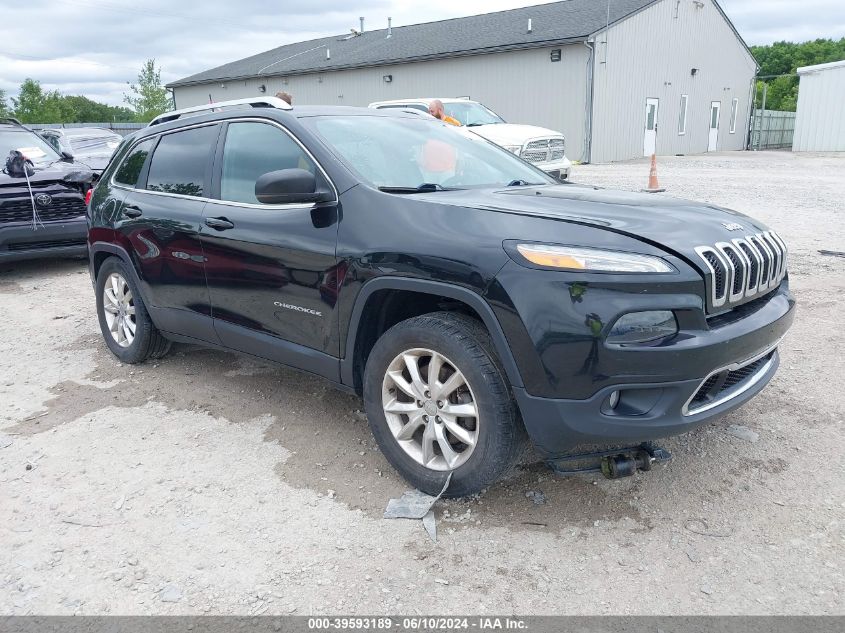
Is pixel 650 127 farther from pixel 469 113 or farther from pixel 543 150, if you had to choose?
pixel 543 150


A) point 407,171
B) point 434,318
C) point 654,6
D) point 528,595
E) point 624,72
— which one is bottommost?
point 528,595

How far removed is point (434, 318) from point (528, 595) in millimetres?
1154

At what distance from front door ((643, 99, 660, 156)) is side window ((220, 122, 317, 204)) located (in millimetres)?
24056

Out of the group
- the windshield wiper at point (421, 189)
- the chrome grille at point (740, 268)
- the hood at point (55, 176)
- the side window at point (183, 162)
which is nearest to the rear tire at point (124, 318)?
the side window at point (183, 162)

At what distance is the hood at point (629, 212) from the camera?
277 centimetres

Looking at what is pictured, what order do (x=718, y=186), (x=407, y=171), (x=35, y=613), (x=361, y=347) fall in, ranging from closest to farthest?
(x=35, y=613) < (x=361, y=347) < (x=407, y=171) < (x=718, y=186)

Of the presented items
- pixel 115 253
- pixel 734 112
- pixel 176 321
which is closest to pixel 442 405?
pixel 176 321

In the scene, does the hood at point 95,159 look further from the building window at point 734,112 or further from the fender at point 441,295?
the building window at point 734,112

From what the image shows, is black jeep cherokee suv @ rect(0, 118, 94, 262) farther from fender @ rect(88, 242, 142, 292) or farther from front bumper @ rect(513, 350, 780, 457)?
front bumper @ rect(513, 350, 780, 457)

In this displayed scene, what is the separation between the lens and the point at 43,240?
323 inches

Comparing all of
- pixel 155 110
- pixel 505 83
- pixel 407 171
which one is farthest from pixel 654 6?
pixel 155 110

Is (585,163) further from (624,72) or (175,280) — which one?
(175,280)

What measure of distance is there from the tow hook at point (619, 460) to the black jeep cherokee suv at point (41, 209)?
23.1ft

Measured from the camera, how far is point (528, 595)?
98.6 inches
